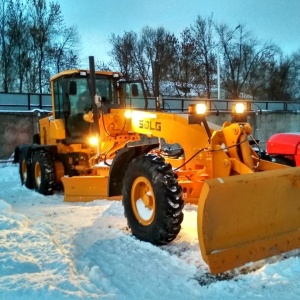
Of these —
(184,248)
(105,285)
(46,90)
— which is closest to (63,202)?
(184,248)

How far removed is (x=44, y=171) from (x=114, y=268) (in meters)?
5.15

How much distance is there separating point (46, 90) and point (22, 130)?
1755cm

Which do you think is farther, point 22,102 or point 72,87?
point 22,102

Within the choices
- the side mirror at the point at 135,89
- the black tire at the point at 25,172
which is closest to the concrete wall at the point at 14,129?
the black tire at the point at 25,172

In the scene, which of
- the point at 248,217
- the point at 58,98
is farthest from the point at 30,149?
the point at 248,217

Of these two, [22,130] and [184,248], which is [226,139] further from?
[22,130]

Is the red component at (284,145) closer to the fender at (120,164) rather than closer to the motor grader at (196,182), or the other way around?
the motor grader at (196,182)

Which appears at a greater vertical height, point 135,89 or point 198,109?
point 135,89

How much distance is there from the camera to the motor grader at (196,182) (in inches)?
160

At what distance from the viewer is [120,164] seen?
5902 mm

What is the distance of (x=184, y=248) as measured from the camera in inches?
189

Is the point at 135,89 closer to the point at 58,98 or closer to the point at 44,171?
the point at 58,98

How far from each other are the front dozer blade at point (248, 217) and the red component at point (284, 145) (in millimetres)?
3498

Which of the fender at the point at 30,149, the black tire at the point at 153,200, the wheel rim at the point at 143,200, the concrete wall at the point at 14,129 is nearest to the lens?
the black tire at the point at 153,200
